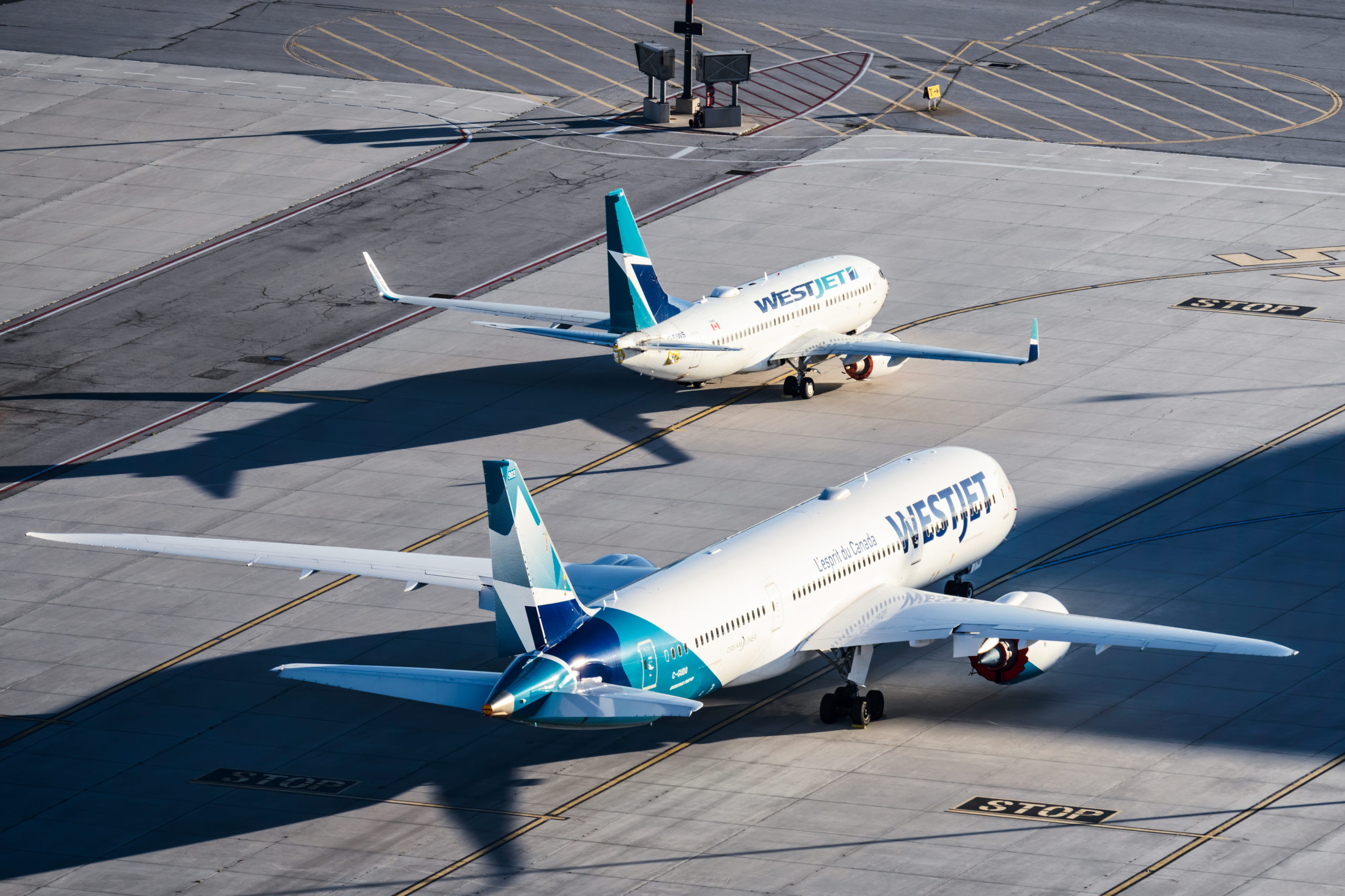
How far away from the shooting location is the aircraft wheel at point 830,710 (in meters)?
50.6

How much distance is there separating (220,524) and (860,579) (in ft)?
74.5

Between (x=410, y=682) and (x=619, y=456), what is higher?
(x=410, y=682)

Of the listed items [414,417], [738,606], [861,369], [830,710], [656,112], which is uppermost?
[656,112]

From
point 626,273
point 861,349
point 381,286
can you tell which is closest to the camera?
point 626,273

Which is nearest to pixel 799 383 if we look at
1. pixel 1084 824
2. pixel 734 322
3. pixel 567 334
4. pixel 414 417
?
pixel 734 322

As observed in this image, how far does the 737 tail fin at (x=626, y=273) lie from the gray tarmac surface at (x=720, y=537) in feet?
14.8

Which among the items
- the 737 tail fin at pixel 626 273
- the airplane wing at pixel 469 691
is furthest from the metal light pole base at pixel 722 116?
the airplane wing at pixel 469 691

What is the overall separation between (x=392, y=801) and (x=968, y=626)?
48.4 ft

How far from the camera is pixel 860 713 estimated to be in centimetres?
5034

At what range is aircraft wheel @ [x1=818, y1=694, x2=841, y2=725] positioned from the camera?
1992 inches

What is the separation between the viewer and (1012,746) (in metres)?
49.5

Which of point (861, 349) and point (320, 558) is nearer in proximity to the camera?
point (320, 558)

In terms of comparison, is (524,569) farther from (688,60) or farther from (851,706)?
(688,60)

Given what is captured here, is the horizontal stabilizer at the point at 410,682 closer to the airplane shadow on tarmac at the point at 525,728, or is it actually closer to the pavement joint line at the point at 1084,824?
the airplane shadow on tarmac at the point at 525,728
